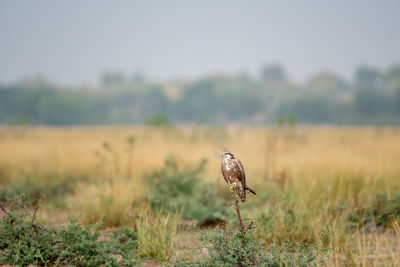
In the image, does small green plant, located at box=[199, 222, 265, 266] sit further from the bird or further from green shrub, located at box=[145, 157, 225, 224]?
green shrub, located at box=[145, 157, 225, 224]

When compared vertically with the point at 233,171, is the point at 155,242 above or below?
below

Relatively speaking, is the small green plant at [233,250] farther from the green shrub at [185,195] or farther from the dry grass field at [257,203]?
the green shrub at [185,195]

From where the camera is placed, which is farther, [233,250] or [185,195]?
[185,195]

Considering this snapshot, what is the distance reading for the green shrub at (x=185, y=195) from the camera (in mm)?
5875

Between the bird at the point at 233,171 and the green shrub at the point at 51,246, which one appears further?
the green shrub at the point at 51,246

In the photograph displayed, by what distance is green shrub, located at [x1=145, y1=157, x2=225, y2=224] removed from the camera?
5.88 m

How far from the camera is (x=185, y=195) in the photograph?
23.0 feet

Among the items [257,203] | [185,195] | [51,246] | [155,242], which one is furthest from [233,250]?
[185,195]

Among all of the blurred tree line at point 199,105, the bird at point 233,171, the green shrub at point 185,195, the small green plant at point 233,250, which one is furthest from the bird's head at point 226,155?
the blurred tree line at point 199,105

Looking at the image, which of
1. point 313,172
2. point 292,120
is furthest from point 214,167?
point 292,120

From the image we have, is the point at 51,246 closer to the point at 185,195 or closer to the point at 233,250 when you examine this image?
the point at 233,250

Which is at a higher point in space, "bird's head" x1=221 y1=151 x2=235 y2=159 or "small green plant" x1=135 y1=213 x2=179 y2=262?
"bird's head" x1=221 y1=151 x2=235 y2=159

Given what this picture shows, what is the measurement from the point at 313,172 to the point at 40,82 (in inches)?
3332

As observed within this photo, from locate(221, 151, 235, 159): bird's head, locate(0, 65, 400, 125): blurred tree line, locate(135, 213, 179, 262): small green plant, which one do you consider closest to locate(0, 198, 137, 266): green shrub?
locate(135, 213, 179, 262): small green plant
